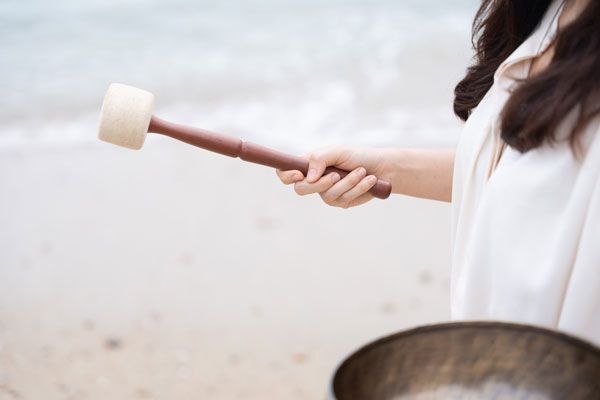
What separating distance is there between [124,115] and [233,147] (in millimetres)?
237

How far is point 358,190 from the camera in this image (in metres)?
1.88

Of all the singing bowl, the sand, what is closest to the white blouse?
the singing bowl

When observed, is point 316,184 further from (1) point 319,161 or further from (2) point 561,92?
(2) point 561,92

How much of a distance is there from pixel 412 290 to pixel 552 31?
258 centimetres

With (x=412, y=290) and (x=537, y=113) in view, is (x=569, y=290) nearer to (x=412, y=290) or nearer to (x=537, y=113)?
(x=537, y=113)

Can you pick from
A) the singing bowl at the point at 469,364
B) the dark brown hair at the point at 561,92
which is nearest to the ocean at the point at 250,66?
the dark brown hair at the point at 561,92

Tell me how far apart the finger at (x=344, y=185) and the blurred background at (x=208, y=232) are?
166 cm

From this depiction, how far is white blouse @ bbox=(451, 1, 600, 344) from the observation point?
4.56 ft

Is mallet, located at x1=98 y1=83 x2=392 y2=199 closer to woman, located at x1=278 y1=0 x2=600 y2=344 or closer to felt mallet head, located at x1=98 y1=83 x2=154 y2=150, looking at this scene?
felt mallet head, located at x1=98 y1=83 x2=154 y2=150

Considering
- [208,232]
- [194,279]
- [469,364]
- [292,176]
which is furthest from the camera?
[208,232]

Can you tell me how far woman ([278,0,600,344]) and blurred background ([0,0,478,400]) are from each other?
198 cm

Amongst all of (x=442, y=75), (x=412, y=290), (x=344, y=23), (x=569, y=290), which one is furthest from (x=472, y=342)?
(x=344, y=23)

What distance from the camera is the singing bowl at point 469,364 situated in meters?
Answer: 1.14

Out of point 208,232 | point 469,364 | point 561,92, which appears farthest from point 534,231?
point 208,232
